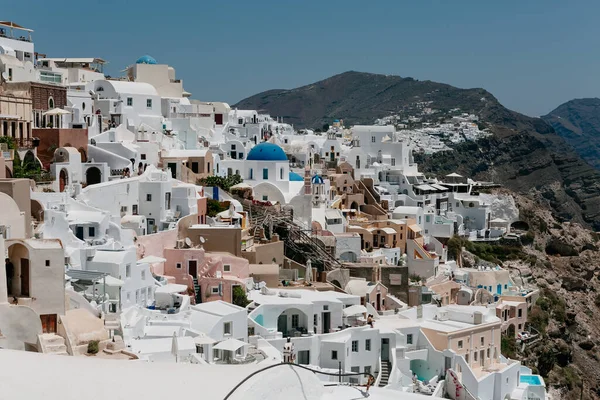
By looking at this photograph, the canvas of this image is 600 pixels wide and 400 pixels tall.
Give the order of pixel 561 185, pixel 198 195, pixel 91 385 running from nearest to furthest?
pixel 91 385
pixel 198 195
pixel 561 185

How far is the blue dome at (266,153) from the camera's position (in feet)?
123

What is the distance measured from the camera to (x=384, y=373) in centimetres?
2200

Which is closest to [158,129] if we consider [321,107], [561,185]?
[561,185]

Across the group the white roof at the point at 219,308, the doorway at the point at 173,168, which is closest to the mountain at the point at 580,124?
the doorway at the point at 173,168

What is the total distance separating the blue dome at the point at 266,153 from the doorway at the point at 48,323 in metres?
23.8

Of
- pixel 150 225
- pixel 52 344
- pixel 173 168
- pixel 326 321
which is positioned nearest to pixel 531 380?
pixel 326 321

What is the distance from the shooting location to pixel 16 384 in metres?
4.81

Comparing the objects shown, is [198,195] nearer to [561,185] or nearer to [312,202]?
[312,202]

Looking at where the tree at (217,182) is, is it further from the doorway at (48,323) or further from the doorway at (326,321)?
the doorway at (48,323)

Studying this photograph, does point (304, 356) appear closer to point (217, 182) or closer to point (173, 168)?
point (217, 182)

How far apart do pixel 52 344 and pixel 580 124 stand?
182 metres

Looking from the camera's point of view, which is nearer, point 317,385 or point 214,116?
point 317,385

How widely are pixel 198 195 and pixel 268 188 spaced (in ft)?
21.0

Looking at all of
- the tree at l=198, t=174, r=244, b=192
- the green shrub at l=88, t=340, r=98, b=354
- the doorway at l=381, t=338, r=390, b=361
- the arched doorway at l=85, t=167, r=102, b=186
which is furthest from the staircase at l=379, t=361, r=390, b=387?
the tree at l=198, t=174, r=244, b=192
